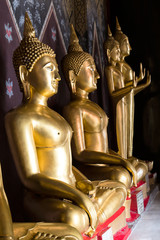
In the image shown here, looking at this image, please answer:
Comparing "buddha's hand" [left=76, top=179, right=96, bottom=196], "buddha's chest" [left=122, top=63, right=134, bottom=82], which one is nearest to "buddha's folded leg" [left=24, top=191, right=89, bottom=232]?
"buddha's hand" [left=76, top=179, right=96, bottom=196]

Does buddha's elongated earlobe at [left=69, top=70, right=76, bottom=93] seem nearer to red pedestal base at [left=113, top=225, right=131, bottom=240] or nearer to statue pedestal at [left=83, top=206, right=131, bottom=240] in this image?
statue pedestal at [left=83, top=206, right=131, bottom=240]

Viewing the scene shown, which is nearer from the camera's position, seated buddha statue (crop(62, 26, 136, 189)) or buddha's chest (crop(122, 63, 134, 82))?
seated buddha statue (crop(62, 26, 136, 189))

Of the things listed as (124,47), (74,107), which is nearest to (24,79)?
(74,107)

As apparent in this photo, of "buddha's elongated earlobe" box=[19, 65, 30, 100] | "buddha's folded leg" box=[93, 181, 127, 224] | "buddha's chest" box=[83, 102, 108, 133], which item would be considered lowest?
"buddha's folded leg" box=[93, 181, 127, 224]

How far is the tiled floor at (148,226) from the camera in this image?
2.54 meters

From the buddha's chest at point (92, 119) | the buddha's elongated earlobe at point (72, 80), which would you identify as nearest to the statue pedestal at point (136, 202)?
the buddha's chest at point (92, 119)

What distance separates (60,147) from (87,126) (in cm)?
64

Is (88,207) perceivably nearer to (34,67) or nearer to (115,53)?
(34,67)

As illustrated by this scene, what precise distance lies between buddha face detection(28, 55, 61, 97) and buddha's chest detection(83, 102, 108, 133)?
1.99 ft

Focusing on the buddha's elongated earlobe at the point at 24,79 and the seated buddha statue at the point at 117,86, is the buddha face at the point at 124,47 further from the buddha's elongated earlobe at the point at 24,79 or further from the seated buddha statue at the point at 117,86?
the buddha's elongated earlobe at the point at 24,79

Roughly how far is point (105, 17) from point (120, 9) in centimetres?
22

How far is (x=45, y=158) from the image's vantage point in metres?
2.08

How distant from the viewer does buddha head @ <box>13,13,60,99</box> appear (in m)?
2.09

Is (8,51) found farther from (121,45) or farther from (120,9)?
(120,9)
